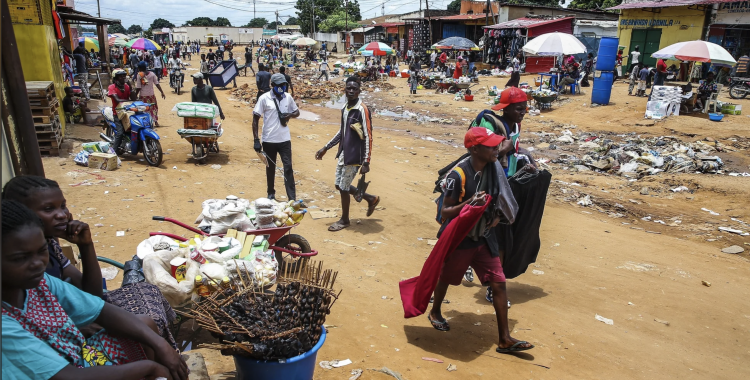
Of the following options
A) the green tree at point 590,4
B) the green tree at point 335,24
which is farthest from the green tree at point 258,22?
the green tree at point 590,4

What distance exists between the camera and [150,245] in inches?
159

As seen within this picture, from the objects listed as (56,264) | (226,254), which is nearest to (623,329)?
(226,254)

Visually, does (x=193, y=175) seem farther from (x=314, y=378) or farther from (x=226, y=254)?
(x=314, y=378)

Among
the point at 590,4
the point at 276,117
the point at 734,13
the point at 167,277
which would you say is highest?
the point at 590,4

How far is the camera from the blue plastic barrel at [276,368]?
3.01 metres

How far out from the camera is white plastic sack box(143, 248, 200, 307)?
364cm

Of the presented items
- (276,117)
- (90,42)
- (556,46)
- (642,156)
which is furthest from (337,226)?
(90,42)

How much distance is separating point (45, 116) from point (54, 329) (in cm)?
817

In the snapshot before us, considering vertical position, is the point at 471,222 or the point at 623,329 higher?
the point at 471,222

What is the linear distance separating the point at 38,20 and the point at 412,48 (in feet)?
116

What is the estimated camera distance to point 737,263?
6.80m

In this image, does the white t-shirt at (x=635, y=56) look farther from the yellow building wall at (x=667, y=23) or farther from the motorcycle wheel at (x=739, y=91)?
the motorcycle wheel at (x=739, y=91)

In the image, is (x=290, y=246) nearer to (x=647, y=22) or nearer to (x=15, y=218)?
(x=15, y=218)

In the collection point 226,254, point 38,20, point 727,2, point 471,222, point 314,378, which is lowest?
point 314,378
